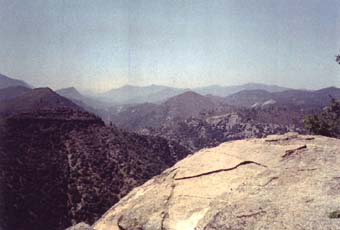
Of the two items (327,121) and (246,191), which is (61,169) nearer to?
(327,121)

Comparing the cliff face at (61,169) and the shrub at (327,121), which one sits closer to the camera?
the shrub at (327,121)

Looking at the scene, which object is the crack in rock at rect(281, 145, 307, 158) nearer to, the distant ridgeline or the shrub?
the shrub

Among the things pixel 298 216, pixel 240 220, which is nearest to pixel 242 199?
pixel 240 220

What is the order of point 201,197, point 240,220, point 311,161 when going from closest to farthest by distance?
point 240,220
point 201,197
point 311,161

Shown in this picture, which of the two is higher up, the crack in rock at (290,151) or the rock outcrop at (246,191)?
the crack in rock at (290,151)

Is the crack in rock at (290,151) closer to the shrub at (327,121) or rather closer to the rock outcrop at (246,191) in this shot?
the rock outcrop at (246,191)

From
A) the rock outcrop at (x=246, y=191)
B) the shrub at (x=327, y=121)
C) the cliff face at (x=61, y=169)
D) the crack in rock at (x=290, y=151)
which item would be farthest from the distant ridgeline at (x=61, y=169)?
the crack in rock at (x=290, y=151)

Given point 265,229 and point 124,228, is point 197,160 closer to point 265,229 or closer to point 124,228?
point 124,228
